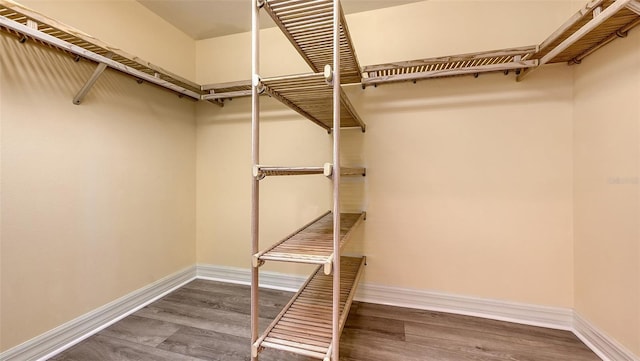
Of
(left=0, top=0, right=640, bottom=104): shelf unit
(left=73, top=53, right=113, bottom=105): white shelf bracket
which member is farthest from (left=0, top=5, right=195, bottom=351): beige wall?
(left=0, top=0, right=640, bottom=104): shelf unit

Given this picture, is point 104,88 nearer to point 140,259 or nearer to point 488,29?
point 140,259

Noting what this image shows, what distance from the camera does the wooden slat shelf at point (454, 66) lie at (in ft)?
4.99

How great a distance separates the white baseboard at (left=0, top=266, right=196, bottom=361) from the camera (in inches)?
53.3

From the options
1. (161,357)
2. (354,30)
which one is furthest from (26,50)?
(354,30)

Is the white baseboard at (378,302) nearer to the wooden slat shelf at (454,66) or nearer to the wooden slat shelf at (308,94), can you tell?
the wooden slat shelf at (308,94)

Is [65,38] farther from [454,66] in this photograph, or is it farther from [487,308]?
[487,308]

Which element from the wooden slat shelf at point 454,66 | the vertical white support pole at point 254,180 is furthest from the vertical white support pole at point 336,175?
the wooden slat shelf at point 454,66

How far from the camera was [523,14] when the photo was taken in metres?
1.74

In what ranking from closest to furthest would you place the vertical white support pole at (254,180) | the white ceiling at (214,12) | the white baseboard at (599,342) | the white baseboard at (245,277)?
the vertical white support pole at (254,180) → the white baseboard at (599,342) → the white ceiling at (214,12) → the white baseboard at (245,277)

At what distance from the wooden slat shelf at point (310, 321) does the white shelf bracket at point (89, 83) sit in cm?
172

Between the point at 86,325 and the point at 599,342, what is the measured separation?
120 inches

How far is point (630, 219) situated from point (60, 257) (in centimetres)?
308

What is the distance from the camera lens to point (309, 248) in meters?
1.21

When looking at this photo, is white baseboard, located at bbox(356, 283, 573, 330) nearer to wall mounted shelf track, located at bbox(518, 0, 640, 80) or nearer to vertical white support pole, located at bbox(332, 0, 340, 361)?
vertical white support pole, located at bbox(332, 0, 340, 361)
